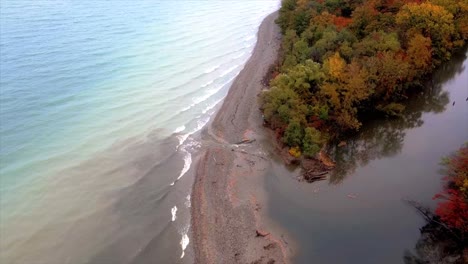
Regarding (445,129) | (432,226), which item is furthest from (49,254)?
(445,129)

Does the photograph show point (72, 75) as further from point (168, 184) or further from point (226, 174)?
point (226, 174)

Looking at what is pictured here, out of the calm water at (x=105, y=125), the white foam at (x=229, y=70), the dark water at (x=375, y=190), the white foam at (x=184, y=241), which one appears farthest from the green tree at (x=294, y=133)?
the white foam at (x=229, y=70)

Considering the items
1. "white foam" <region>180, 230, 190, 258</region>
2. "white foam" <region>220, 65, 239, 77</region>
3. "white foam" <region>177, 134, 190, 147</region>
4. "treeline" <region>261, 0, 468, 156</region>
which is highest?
"treeline" <region>261, 0, 468, 156</region>

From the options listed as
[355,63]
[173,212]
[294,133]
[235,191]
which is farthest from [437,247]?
[173,212]

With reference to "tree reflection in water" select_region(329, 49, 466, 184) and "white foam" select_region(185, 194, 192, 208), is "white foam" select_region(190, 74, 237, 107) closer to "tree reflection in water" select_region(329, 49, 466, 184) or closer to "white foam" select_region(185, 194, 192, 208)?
"white foam" select_region(185, 194, 192, 208)

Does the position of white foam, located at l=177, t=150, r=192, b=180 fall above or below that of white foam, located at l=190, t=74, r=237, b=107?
below

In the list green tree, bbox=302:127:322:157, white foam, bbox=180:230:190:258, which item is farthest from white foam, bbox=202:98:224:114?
white foam, bbox=180:230:190:258
